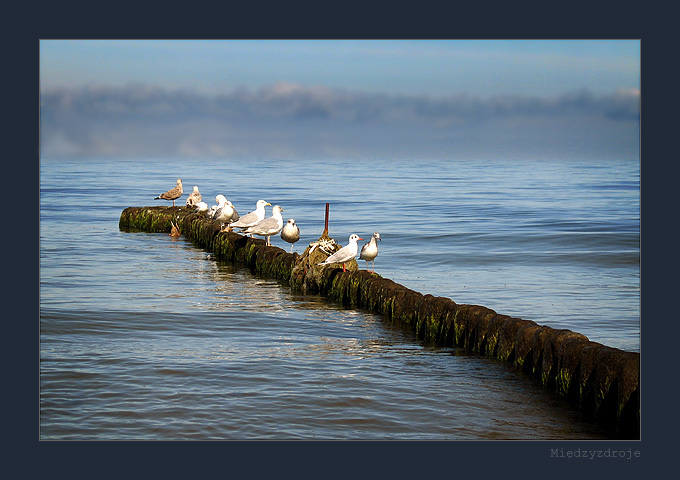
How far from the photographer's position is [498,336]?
1058cm

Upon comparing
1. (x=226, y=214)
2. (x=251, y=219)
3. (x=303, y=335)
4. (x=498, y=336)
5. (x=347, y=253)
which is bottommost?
(x=303, y=335)

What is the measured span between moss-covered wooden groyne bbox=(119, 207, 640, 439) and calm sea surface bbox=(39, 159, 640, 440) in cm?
23

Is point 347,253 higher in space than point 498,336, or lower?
higher

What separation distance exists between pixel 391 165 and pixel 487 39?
73965 mm

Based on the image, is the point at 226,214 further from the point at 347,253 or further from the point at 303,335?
the point at 303,335

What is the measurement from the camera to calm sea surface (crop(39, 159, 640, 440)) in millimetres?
8398

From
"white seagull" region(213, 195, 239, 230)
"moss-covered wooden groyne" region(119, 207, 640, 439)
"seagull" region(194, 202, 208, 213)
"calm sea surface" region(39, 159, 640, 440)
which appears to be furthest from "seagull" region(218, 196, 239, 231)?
"seagull" region(194, 202, 208, 213)

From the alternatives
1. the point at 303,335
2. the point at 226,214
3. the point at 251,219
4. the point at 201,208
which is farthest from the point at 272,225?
the point at 201,208

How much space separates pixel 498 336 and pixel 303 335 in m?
3.14

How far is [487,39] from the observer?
22.3 feet

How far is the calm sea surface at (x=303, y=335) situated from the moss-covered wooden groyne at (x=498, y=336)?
0.23 meters

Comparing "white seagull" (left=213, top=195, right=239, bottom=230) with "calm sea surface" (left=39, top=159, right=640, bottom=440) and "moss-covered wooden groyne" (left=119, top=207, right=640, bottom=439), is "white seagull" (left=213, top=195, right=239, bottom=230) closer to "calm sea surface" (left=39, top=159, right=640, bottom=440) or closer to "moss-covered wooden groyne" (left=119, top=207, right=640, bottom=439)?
"calm sea surface" (left=39, top=159, right=640, bottom=440)
